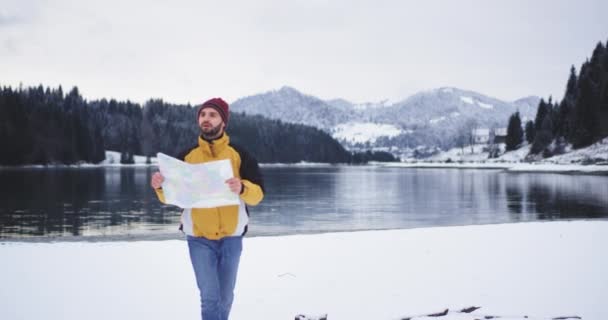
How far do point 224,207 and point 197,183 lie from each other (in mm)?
335

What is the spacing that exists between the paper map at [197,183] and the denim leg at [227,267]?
404 mm

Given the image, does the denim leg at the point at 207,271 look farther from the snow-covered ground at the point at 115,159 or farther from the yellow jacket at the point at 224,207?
the snow-covered ground at the point at 115,159

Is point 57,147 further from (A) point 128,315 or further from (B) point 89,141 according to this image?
(A) point 128,315

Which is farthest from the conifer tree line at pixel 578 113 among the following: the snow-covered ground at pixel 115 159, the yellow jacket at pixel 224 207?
the yellow jacket at pixel 224 207

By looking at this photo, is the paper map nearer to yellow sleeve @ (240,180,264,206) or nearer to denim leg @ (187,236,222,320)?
yellow sleeve @ (240,180,264,206)

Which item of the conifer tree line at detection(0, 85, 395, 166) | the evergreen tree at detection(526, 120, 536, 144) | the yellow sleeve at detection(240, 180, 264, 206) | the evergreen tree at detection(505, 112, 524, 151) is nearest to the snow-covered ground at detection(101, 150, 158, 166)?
the conifer tree line at detection(0, 85, 395, 166)

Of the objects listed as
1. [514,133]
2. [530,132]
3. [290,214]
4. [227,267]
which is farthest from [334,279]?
[514,133]

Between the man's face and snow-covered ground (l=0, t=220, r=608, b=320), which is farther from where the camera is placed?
snow-covered ground (l=0, t=220, r=608, b=320)

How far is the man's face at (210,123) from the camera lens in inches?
181

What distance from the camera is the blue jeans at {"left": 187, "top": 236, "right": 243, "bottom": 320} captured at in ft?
15.0

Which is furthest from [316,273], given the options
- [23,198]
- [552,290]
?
[23,198]

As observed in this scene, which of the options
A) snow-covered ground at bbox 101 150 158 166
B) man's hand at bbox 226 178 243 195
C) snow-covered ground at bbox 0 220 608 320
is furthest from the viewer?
snow-covered ground at bbox 101 150 158 166

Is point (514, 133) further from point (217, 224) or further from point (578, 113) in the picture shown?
point (217, 224)

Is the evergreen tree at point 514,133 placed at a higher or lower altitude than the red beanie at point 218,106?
higher
